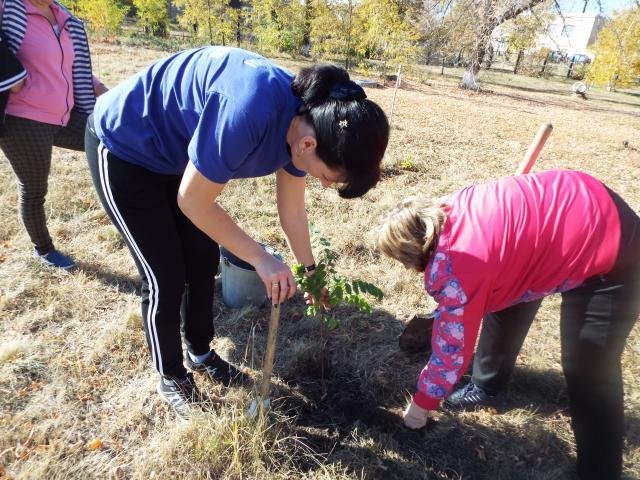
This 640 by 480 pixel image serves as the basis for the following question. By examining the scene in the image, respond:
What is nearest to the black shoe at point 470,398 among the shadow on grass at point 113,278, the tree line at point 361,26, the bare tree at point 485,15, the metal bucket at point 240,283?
the metal bucket at point 240,283

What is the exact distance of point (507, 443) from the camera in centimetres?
212

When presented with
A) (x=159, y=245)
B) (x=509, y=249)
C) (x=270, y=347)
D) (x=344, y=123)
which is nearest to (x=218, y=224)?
(x=159, y=245)

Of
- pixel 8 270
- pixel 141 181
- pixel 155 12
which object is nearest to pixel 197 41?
pixel 155 12

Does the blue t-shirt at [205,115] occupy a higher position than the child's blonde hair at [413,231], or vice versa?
the blue t-shirt at [205,115]

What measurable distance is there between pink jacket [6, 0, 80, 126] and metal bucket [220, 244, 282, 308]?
1.28m

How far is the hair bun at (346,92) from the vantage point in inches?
48.8

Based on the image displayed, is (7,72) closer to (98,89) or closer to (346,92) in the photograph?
(98,89)

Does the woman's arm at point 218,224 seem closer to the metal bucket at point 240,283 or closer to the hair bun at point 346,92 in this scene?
the hair bun at point 346,92

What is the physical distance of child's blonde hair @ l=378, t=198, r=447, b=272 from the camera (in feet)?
5.18

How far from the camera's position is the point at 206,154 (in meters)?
1.25

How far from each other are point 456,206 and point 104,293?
2.32 m

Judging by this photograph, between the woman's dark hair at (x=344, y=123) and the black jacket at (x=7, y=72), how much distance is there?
1.78m

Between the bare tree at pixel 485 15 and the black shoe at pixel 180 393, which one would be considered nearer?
the black shoe at pixel 180 393

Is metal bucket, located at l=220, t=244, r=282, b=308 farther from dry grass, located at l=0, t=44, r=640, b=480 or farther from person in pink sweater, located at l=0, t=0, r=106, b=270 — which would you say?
person in pink sweater, located at l=0, t=0, r=106, b=270
